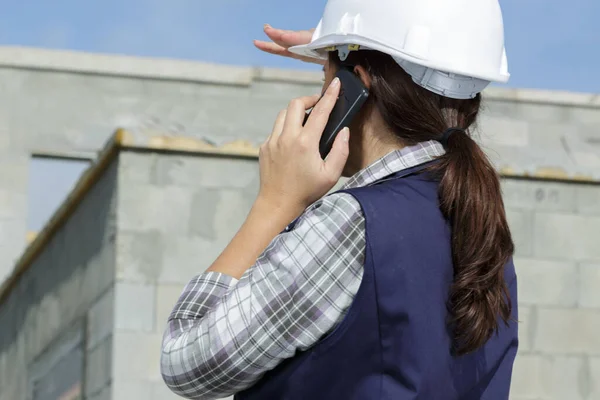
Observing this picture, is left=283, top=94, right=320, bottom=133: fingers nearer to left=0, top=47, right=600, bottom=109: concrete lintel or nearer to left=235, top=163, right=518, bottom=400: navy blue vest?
left=235, top=163, right=518, bottom=400: navy blue vest

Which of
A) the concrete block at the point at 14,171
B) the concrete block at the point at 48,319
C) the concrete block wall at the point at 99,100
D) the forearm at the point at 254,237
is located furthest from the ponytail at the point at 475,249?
the concrete block at the point at 14,171

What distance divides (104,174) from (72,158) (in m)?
9.58

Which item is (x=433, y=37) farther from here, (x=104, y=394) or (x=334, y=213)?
(x=104, y=394)

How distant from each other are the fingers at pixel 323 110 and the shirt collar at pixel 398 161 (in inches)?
4.8

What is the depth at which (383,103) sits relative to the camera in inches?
95.4

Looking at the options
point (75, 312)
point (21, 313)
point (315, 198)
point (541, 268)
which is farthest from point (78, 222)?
point (315, 198)

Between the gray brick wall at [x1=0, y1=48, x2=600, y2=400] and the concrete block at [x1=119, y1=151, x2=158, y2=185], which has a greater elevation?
the concrete block at [x1=119, y1=151, x2=158, y2=185]

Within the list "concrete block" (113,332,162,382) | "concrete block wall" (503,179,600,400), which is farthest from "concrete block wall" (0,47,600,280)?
"concrete block" (113,332,162,382)

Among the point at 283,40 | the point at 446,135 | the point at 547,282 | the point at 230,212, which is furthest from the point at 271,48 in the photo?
the point at 547,282

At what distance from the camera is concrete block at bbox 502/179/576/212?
742 cm

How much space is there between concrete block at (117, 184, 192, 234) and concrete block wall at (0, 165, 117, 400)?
0.08 meters

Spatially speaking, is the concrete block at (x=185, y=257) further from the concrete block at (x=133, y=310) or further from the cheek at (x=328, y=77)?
the cheek at (x=328, y=77)

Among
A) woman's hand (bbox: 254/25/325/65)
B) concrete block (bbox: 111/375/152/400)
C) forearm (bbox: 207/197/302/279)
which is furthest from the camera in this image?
concrete block (bbox: 111/375/152/400)

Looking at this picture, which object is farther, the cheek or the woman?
the cheek
